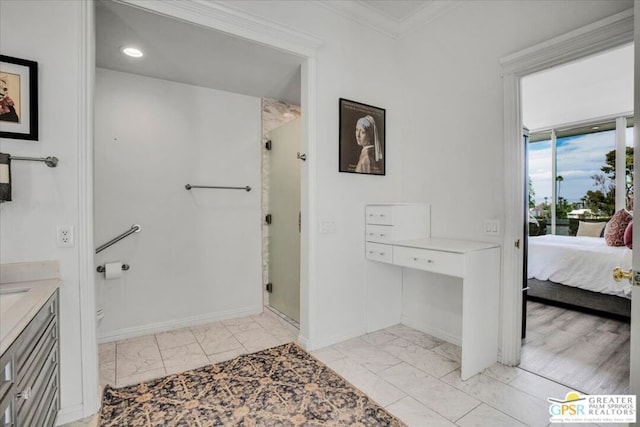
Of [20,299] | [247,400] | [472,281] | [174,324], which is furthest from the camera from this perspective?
[174,324]

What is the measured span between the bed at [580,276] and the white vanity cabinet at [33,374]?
4.14 meters

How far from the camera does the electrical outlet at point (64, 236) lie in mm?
1663

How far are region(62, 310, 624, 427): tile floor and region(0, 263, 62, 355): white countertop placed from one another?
2.60 ft

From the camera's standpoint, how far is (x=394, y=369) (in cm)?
224

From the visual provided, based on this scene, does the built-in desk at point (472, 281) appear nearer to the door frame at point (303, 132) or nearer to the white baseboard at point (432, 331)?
the white baseboard at point (432, 331)

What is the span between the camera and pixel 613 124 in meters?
5.17

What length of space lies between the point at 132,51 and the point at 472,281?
2964mm

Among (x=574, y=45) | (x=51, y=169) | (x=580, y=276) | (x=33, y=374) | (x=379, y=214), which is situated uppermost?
(x=574, y=45)

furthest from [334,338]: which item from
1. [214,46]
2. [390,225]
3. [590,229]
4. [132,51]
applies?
[590,229]

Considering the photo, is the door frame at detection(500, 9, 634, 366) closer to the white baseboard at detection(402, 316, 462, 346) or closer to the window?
the white baseboard at detection(402, 316, 462, 346)

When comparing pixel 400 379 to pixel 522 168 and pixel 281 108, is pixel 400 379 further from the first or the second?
pixel 281 108

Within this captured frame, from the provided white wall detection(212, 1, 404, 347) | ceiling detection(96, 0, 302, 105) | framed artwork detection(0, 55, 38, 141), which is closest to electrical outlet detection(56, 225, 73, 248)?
framed artwork detection(0, 55, 38, 141)

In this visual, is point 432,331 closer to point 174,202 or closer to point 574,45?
point 574,45

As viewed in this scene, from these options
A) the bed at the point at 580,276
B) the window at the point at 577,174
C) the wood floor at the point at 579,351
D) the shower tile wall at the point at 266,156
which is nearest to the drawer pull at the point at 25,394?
the shower tile wall at the point at 266,156
